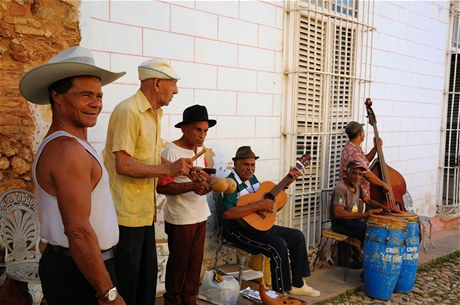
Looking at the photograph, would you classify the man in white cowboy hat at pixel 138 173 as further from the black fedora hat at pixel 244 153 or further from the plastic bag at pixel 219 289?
the black fedora hat at pixel 244 153

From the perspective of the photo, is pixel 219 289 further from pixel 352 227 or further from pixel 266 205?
pixel 352 227

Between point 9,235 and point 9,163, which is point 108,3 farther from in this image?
point 9,235

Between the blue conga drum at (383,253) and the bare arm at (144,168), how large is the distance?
2.69m

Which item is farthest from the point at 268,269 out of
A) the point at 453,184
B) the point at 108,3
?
the point at 453,184

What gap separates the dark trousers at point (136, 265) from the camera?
2916mm

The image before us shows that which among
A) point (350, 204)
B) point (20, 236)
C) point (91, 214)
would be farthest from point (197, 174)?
point (350, 204)

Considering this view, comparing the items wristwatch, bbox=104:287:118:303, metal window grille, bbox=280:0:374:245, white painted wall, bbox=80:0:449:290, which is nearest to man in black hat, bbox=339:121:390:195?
metal window grille, bbox=280:0:374:245

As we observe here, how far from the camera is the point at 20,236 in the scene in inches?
138

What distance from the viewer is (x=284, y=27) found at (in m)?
5.48

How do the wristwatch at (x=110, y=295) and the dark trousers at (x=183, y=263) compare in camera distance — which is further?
the dark trousers at (x=183, y=263)

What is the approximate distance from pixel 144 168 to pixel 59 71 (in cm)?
97

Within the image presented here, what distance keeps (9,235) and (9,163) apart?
539mm

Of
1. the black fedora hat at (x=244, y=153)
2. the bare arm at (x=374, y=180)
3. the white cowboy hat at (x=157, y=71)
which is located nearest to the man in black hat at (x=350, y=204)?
the bare arm at (x=374, y=180)

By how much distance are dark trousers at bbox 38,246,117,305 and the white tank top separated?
0.27 ft
